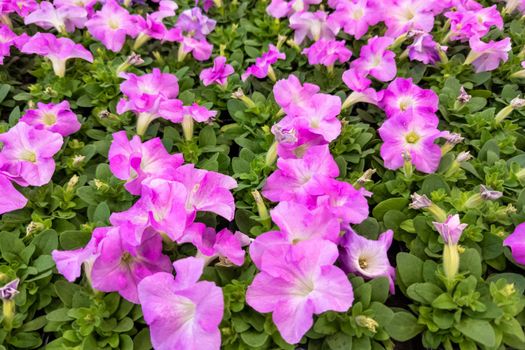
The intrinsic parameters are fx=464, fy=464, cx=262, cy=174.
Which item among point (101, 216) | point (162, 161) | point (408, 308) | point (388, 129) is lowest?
point (408, 308)

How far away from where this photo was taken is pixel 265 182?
1.62 m

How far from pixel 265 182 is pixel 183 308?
0.55 meters

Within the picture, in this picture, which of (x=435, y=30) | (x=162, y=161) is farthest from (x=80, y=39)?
(x=435, y=30)

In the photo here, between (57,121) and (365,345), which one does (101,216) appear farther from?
(365,345)

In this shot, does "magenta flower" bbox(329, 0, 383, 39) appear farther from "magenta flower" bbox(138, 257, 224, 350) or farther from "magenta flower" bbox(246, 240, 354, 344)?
"magenta flower" bbox(138, 257, 224, 350)

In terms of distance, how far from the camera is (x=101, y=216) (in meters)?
1.55

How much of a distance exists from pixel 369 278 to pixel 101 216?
0.89 meters

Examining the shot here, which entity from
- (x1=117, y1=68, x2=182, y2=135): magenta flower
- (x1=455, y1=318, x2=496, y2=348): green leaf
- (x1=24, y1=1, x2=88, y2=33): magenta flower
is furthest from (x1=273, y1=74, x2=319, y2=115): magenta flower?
(x1=24, y1=1, x2=88, y2=33): magenta flower

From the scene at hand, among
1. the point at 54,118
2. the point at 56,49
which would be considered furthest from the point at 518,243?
the point at 56,49

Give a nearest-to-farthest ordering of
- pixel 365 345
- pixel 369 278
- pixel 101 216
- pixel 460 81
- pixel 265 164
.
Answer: pixel 365 345 → pixel 369 278 → pixel 101 216 → pixel 265 164 → pixel 460 81

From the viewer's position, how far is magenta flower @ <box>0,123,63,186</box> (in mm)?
1608

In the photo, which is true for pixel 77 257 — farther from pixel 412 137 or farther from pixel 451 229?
pixel 412 137

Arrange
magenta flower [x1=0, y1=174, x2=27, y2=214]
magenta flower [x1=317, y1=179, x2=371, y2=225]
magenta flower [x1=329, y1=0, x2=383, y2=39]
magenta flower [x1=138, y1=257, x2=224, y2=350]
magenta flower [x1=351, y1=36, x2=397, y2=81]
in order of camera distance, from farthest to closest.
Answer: magenta flower [x1=329, y1=0, x2=383, y2=39] < magenta flower [x1=351, y1=36, x2=397, y2=81] < magenta flower [x1=0, y1=174, x2=27, y2=214] < magenta flower [x1=317, y1=179, x2=371, y2=225] < magenta flower [x1=138, y1=257, x2=224, y2=350]

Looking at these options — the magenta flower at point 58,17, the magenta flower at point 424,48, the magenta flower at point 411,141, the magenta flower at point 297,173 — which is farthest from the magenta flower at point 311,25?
the magenta flower at point 58,17
